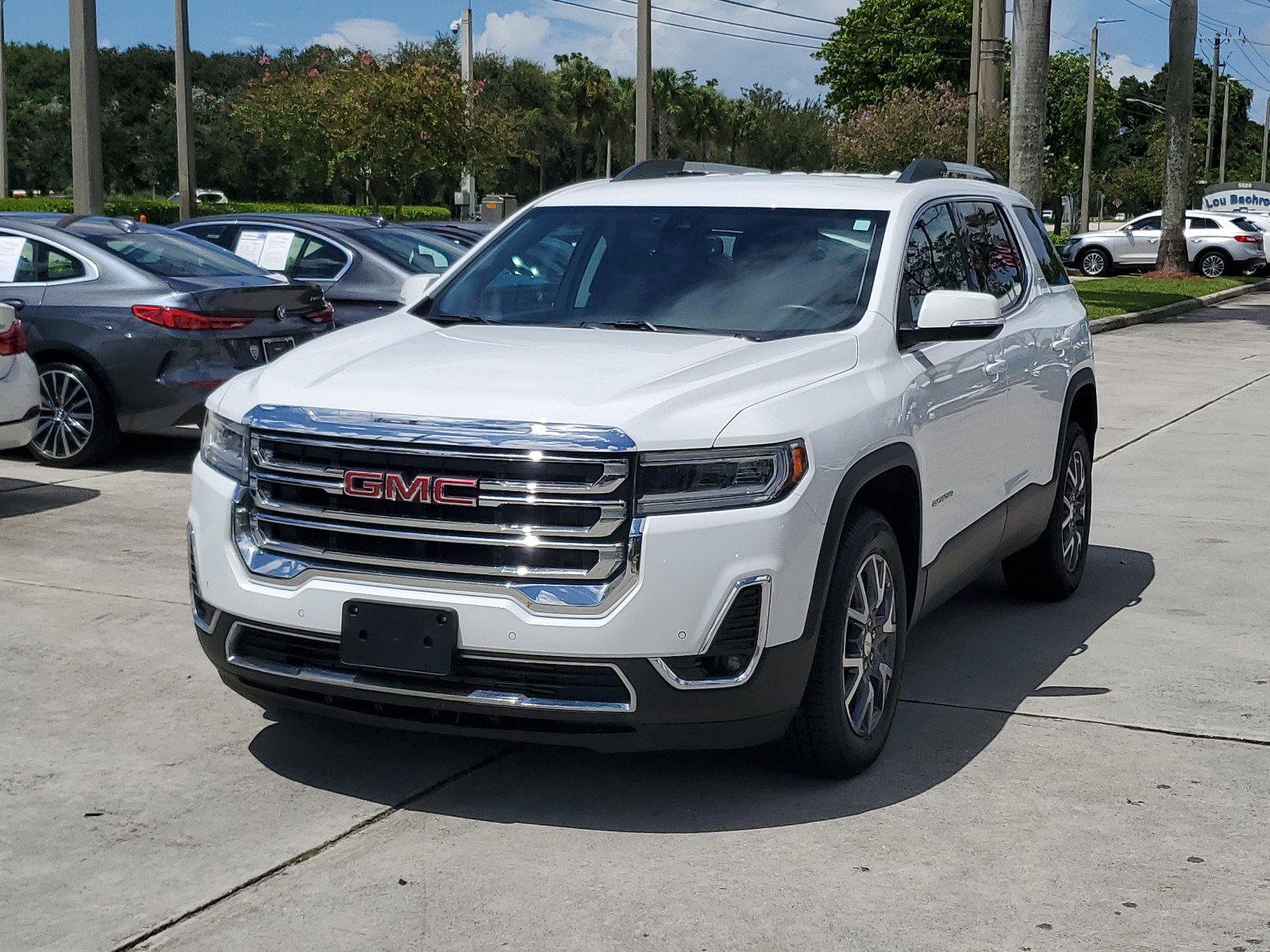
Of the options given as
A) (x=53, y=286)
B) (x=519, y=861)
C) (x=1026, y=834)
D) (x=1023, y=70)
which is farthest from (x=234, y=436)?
(x=1023, y=70)

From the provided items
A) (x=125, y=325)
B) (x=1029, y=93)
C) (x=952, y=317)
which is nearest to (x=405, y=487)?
(x=952, y=317)

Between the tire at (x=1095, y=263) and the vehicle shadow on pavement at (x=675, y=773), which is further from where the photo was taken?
the tire at (x=1095, y=263)

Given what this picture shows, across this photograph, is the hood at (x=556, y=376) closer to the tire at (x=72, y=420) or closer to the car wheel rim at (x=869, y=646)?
the car wheel rim at (x=869, y=646)

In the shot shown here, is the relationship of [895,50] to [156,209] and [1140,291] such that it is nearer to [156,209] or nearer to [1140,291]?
[156,209]

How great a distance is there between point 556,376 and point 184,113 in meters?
23.6

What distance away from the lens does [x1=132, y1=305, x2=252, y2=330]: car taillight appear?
995 cm

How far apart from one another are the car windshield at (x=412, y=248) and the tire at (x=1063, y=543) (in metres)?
5.77

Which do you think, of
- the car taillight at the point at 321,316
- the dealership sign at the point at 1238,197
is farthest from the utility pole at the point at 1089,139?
→ the car taillight at the point at 321,316

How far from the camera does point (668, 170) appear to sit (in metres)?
6.52

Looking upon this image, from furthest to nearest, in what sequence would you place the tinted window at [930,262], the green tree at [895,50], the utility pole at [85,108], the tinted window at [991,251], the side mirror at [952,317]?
1. the green tree at [895,50]
2. the utility pole at [85,108]
3. the tinted window at [991,251]
4. the tinted window at [930,262]
5. the side mirror at [952,317]

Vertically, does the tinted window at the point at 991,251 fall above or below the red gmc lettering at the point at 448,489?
above

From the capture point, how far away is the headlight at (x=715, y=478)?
421cm

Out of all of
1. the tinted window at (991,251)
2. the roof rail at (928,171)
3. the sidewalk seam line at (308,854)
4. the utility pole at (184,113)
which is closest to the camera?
the sidewalk seam line at (308,854)

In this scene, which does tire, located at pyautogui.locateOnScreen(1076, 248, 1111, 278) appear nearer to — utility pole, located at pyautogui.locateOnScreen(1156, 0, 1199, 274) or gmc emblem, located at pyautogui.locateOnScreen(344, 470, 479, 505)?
utility pole, located at pyautogui.locateOnScreen(1156, 0, 1199, 274)
